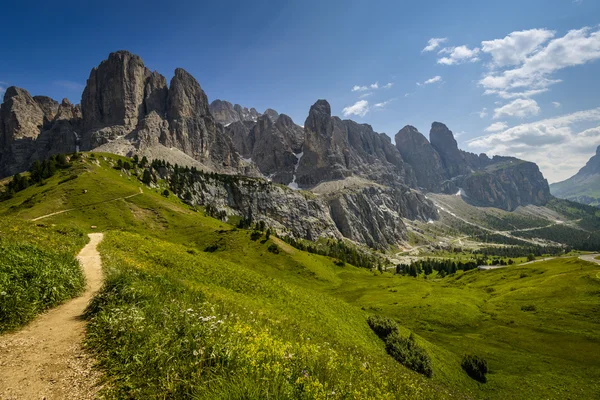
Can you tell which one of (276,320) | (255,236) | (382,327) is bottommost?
(382,327)

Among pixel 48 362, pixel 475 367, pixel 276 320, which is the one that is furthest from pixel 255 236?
pixel 48 362

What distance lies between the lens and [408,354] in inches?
1174

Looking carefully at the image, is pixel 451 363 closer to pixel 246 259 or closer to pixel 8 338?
pixel 8 338

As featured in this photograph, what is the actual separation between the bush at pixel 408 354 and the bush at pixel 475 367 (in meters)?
9.01

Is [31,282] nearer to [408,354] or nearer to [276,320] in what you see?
[276,320]

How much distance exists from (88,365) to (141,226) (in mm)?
80495

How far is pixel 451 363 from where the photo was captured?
35375 millimetres

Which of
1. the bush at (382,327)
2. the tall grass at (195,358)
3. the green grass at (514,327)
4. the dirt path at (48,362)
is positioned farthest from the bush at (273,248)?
the dirt path at (48,362)

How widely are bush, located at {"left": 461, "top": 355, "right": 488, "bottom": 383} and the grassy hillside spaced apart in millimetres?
1111

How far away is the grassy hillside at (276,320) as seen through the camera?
770 centimetres

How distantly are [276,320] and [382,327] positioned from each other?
21.9m

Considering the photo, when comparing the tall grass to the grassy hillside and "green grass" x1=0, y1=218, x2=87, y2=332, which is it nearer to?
the grassy hillside

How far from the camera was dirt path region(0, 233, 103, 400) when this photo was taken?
23.2ft

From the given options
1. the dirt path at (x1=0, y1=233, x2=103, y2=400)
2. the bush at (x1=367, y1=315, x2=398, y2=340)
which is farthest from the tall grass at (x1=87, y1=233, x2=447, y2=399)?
the bush at (x1=367, y1=315, x2=398, y2=340)
